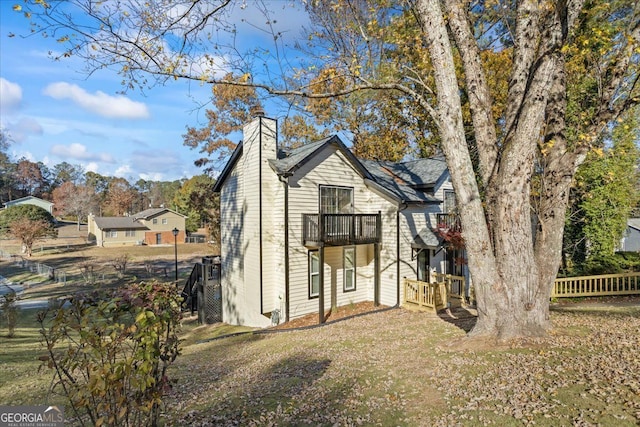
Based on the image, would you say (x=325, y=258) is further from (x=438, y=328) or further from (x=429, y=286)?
(x=438, y=328)

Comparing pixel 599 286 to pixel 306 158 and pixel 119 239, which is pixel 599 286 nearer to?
pixel 306 158

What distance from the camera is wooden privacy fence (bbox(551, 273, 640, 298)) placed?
1188 cm

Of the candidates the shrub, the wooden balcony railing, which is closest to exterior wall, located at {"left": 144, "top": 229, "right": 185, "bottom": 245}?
the wooden balcony railing

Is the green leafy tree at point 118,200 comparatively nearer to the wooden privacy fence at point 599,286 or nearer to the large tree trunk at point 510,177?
the wooden privacy fence at point 599,286

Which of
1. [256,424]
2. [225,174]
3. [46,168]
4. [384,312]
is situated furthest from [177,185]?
[256,424]

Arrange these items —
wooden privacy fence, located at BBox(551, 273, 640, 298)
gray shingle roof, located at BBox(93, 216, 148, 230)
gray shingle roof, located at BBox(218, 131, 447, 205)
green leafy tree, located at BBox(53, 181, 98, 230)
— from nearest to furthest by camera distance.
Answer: wooden privacy fence, located at BBox(551, 273, 640, 298), gray shingle roof, located at BBox(218, 131, 447, 205), gray shingle roof, located at BBox(93, 216, 148, 230), green leafy tree, located at BBox(53, 181, 98, 230)

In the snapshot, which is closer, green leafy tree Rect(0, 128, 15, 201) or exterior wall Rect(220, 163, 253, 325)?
exterior wall Rect(220, 163, 253, 325)

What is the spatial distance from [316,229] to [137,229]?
41.8m

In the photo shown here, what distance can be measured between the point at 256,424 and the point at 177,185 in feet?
263

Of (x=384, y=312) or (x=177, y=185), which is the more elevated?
(x=177, y=185)

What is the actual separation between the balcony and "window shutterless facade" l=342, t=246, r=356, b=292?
54.7 inches

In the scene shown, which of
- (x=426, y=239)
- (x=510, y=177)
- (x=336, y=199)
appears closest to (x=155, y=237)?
(x=336, y=199)

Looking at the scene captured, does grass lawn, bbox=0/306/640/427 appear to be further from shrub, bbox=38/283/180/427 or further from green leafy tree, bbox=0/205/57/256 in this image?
green leafy tree, bbox=0/205/57/256

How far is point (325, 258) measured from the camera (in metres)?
13.2
